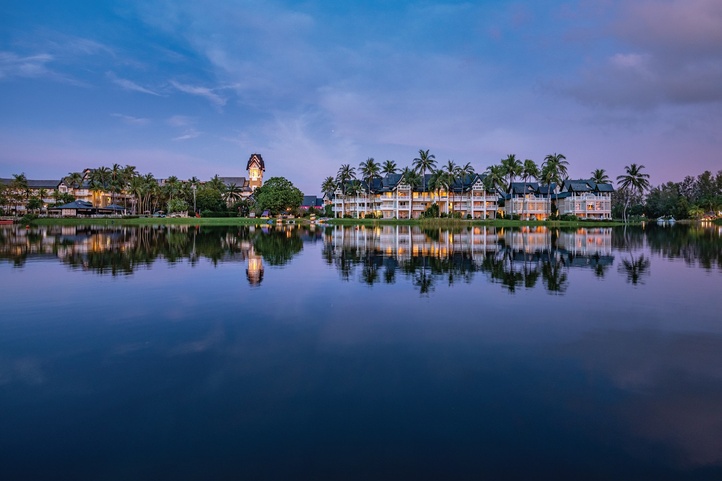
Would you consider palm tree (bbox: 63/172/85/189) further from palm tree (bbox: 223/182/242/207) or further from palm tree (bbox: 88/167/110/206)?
→ palm tree (bbox: 223/182/242/207)

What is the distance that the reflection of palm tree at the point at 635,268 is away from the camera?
22.3 m

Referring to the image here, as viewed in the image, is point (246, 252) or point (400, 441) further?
point (246, 252)

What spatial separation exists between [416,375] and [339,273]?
581 inches

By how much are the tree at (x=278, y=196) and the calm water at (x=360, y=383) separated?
105 metres

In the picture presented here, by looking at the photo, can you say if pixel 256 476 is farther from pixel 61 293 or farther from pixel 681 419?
pixel 61 293

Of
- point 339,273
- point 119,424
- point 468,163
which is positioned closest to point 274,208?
point 468,163

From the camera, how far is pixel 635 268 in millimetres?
26344

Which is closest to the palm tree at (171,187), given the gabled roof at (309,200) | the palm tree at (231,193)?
the palm tree at (231,193)

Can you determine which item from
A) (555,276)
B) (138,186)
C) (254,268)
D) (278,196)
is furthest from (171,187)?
(555,276)

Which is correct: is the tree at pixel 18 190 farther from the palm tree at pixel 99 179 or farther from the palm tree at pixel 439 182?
the palm tree at pixel 439 182

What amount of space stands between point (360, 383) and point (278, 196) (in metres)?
116

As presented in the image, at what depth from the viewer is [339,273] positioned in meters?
23.6

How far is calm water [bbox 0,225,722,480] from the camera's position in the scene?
6.14 m

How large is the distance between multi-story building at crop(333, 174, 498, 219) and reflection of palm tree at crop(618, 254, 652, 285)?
93.7 m
